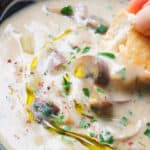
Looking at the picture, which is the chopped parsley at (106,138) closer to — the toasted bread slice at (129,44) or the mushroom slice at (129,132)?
the mushroom slice at (129,132)

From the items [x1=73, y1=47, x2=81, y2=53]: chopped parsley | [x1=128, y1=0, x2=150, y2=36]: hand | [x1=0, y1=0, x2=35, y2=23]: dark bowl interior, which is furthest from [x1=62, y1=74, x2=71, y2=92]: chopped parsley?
[x1=0, y1=0, x2=35, y2=23]: dark bowl interior

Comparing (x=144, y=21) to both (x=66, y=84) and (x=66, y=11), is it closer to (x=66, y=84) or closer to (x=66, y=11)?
(x=66, y=84)

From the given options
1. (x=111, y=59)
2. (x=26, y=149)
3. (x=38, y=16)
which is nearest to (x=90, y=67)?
(x=111, y=59)

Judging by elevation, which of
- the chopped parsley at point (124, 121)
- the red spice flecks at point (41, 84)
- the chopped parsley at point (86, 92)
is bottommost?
the chopped parsley at point (124, 121)

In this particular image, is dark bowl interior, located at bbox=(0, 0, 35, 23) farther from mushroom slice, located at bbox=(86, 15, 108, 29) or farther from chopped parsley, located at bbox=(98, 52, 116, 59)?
chopped parsley, located at bbox=(98, 52, 116, 59)

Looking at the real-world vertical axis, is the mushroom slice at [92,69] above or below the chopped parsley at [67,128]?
above

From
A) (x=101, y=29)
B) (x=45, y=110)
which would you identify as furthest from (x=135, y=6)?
(x=45, y=110)

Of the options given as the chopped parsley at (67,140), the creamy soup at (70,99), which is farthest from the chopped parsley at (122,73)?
the chopped parsley at (67,140)

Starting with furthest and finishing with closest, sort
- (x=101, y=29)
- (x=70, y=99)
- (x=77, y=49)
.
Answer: (x=101, y=29), (x=77, y=49), (x=70, y=99)
